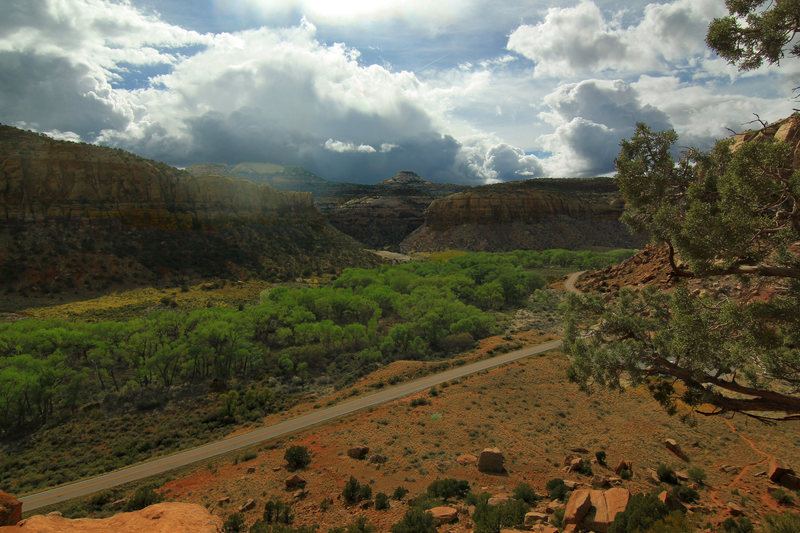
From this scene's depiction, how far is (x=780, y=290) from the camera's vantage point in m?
9.53

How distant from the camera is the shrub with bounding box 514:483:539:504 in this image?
13835 millimetres

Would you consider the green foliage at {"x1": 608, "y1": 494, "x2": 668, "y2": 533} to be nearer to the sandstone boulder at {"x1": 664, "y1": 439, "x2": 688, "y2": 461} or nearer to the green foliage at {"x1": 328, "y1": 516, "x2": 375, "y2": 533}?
the green foliage at {"x1": 328, "y1": 516, "x2": 375, "y2": 533}

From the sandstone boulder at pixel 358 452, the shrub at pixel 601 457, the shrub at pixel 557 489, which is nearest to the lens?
the shrub at pixel 557 489

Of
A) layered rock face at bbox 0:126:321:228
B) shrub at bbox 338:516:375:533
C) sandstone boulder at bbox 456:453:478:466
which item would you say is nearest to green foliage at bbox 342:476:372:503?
shrub at bbox 338:516:375:533

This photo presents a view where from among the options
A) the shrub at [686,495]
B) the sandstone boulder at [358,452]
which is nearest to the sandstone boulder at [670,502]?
the shrub at [686,495]

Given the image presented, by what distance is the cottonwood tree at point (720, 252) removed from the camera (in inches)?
319

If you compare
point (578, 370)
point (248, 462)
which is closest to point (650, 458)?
point (578, 370)

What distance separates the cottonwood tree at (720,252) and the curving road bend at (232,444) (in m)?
19.0

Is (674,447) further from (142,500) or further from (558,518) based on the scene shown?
(142,500)

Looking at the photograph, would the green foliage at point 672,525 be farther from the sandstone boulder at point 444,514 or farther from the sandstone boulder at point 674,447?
the sandstone boulder at point 674,447

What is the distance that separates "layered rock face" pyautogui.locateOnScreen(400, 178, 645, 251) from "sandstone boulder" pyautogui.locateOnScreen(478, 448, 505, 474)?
4474 inches

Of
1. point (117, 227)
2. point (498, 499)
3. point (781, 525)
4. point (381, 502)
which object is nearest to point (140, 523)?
point (381, 502)

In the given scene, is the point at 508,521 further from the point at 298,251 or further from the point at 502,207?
the point at 502,207

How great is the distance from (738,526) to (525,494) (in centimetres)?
622
